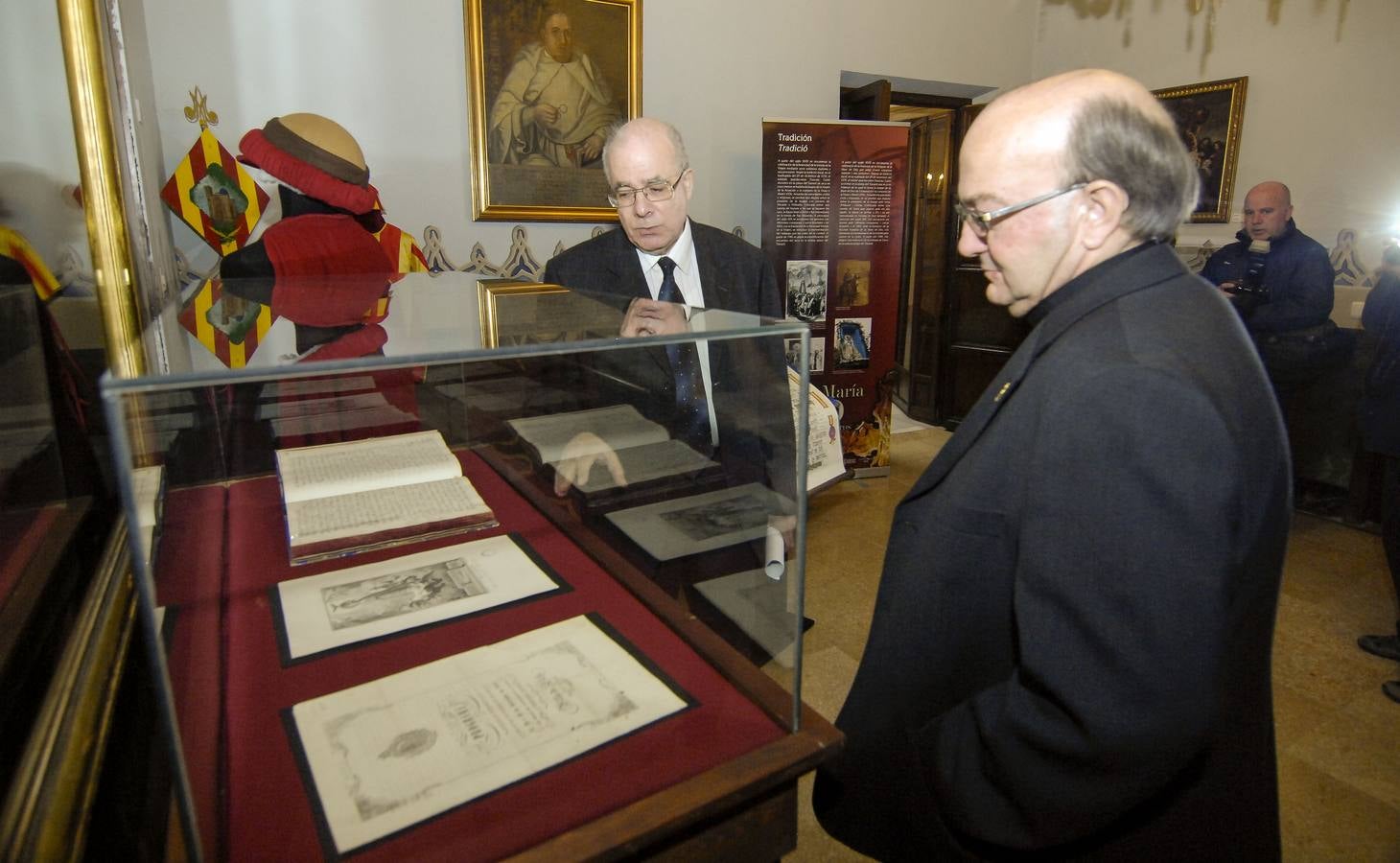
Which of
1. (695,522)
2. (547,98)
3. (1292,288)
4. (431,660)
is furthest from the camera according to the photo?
(1292,288)

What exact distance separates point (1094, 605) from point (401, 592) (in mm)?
932

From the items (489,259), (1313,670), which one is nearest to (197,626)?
(489,259)

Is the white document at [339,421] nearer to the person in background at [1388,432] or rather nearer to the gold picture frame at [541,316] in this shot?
the gold picture frame at [541,316]

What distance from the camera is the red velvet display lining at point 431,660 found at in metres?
0.73

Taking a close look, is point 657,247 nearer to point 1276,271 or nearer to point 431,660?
point 431,660

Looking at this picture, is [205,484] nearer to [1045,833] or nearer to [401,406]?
[401,406]

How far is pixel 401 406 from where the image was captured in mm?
1815

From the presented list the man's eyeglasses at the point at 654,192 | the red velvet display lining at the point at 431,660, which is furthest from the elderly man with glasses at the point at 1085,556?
the man's eyeglasses at the point at 654,192

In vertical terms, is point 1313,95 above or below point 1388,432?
above

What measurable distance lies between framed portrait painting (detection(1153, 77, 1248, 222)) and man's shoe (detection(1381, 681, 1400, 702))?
344 centimetres

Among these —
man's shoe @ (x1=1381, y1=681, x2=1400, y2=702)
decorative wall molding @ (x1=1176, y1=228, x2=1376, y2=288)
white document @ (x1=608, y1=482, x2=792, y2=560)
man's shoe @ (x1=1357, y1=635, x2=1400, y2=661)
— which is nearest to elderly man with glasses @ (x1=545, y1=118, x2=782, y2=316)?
white document @ (x1=608, y1=482, x2=792, y2=560)

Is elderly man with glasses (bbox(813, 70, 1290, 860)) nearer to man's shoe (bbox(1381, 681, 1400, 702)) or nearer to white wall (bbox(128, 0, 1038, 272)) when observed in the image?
man's shoe (bbox(1381, 681, 1400, 702))

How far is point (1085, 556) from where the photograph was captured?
887 millimetres

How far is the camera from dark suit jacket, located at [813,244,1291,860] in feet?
2.82
